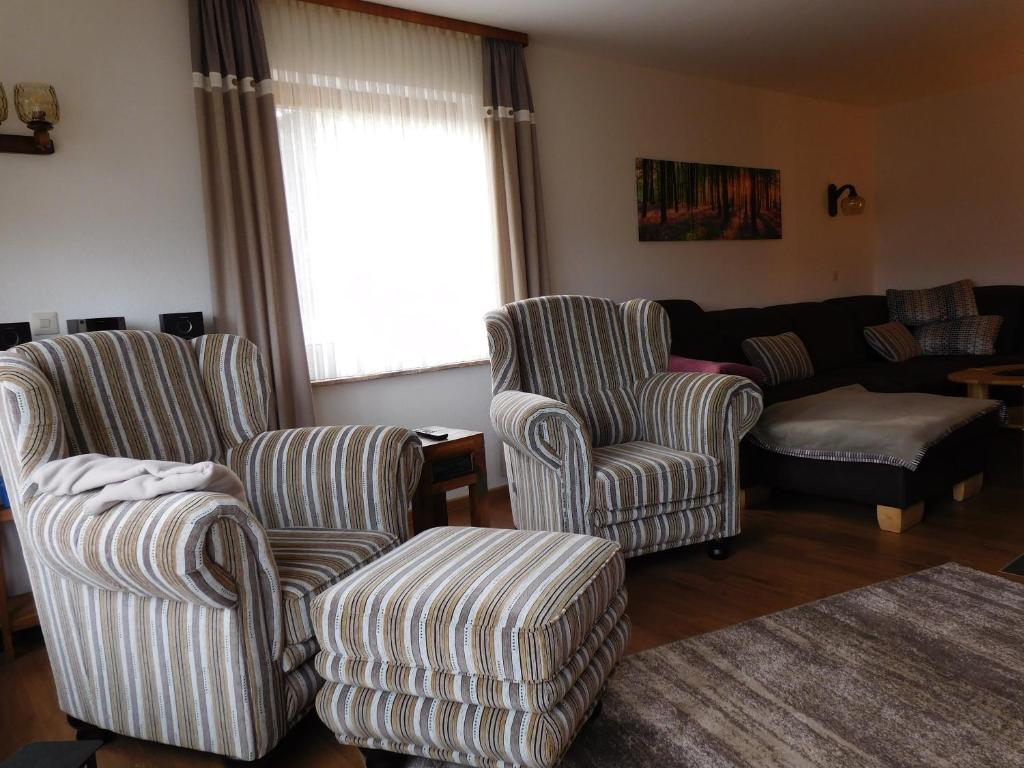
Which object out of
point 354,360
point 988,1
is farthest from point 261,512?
point 988,1

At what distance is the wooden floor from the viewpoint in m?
1.80

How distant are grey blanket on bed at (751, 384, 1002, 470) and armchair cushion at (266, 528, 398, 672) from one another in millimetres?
1832

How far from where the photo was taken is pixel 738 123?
5.02m

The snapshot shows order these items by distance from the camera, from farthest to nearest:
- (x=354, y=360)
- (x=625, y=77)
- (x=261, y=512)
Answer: (x=625, y=77) → (x=354, y=360) → (x=261, y=512)

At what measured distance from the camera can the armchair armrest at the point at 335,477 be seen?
2.03m

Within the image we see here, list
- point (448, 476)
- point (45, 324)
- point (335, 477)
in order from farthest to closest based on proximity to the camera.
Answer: point (448, 476), point (45, 324), point (335, 477)

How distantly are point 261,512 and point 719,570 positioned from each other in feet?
5.14

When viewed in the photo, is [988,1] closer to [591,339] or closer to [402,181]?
[591,339]

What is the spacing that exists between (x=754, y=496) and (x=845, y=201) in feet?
10.7

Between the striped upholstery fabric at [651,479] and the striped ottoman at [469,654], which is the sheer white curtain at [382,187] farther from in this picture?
the striped ottoman at [469,654]

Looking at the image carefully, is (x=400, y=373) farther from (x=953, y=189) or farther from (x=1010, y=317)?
(x=953, y=189)

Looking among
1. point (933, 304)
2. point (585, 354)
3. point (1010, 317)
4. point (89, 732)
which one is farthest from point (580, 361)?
point (1010, 317)

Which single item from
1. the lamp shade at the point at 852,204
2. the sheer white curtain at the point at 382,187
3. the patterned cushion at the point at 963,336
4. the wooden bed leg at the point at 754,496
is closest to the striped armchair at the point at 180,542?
the sheer white curtain at the point at 382,187

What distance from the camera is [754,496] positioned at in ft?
10.9
